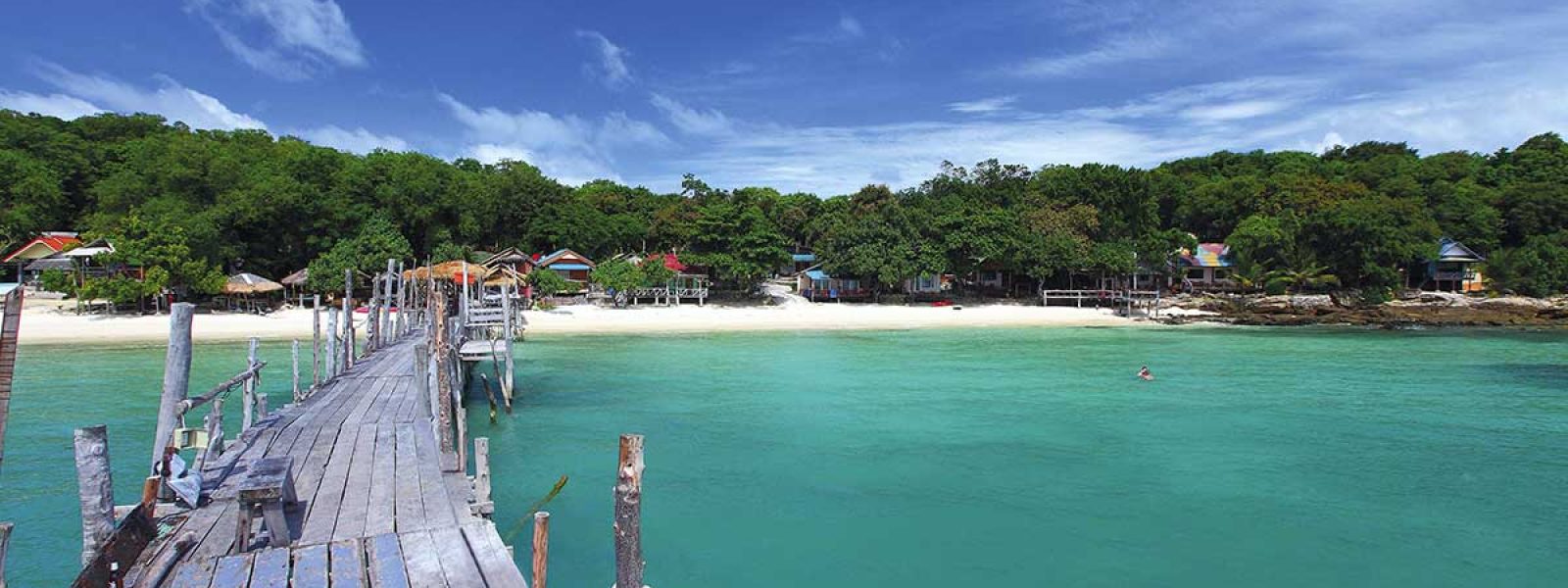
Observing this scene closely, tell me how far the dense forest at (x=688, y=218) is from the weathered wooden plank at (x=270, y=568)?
35.7 meters

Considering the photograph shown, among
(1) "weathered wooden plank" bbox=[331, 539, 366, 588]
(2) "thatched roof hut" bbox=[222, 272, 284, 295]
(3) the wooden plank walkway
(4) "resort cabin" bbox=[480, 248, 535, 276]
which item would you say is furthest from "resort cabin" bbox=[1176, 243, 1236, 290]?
(1) "weathered wooden plank" bbox=[331, 539, 366, 588]

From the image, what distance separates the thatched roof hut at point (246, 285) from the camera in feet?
123

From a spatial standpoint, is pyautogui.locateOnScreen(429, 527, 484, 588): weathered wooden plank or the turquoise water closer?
pyautogui.locateOnScreen(429, 527, 484, 588): weathered wooden plank

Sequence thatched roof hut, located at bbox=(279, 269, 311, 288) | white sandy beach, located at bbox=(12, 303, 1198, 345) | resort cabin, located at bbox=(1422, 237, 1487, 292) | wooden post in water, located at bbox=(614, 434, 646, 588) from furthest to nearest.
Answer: resort cabin, located at bbox=(1422, 237, 1487, 292) → thatched roof hut, located at bbox=(279, 269, 311, 288) → white sandy beach, located at bbox=(12, 303, 1198, 345) → wooden post in water, located at bbox=(614, 434, 646, 588)

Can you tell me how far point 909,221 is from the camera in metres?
47.7

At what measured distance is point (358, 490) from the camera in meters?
7.61

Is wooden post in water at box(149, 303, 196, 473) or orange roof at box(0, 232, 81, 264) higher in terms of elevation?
orange roof at box(0, 232, 81, 264)

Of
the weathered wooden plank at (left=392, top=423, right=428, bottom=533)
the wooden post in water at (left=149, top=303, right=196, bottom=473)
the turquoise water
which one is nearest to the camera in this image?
the weathered wooden plank at (left=392, top=423, right=428, bottom=533)

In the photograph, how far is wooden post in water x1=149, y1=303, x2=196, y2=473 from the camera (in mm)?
7574

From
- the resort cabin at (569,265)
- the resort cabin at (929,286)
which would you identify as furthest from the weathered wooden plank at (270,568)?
the resort cabin at (929,286)

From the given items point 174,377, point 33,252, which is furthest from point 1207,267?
point 33,252

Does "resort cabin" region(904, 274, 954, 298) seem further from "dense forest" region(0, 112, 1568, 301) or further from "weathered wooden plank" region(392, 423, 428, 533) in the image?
"weathered wooden plank" region(392, 423, 428, 533)

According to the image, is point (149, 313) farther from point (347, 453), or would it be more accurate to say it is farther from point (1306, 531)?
point (1306, 531)

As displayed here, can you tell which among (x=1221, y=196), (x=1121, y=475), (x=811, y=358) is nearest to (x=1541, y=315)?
(x=1221, y=196)
